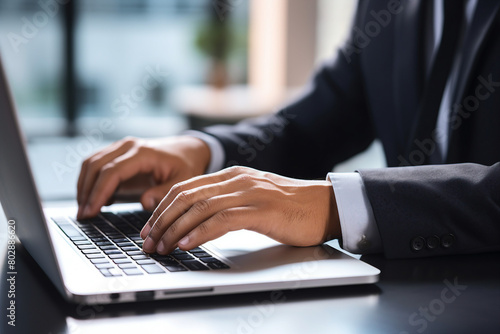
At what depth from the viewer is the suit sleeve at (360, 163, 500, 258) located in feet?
2.59

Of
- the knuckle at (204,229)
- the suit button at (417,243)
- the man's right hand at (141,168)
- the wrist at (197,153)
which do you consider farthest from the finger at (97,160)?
the suit button at (417,243)

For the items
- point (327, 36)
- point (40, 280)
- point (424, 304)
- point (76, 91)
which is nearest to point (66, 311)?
point (40, 280)

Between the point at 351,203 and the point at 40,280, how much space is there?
37 cm

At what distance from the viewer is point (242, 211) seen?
→ 2.43 ft

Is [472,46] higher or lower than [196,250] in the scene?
higher

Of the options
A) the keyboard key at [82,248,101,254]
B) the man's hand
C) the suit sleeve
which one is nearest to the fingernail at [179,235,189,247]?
the man's hand

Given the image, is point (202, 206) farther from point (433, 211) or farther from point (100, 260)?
point (433, 211)

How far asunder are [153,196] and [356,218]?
34 cm

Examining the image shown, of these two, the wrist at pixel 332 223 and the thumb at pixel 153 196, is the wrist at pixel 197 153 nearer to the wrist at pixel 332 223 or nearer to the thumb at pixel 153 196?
the thumb at pixel 153 196

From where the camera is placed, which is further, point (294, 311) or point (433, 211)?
point (433, 211)

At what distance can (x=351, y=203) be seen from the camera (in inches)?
32.0

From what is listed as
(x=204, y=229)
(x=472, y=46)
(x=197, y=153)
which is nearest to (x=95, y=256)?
(x=204, y=229)

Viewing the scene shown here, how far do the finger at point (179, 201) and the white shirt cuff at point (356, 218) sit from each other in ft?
0.44

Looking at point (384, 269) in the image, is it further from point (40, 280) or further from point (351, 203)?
point (40, 280)
